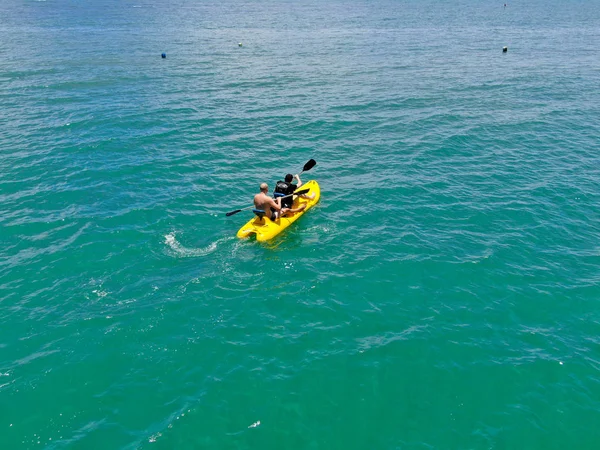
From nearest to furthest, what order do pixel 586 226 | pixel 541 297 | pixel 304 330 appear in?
pixel 304 330
pixel 541 297
pixel 586 226

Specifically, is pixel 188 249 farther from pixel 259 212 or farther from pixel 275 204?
pixel 275 204

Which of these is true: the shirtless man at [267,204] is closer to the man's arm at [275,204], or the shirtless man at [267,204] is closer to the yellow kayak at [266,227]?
the man's arm at [275,204]

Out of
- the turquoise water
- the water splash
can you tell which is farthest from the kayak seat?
the water splash

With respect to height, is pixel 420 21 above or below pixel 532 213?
above

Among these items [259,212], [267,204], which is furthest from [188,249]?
[267,204]

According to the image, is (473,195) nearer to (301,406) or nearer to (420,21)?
(301,406)

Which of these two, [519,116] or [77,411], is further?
[519,116]

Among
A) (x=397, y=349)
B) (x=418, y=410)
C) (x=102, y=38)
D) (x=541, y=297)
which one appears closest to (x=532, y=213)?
(x=541, y=297)

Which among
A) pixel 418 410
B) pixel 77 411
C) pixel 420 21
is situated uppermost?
pixel 420 21

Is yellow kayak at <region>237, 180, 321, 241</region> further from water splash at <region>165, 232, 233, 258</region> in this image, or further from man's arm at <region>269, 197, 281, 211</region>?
water splash at <region>165, 232, 233, 258</region>
